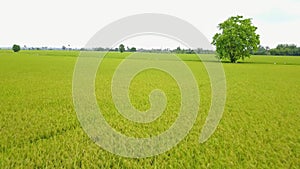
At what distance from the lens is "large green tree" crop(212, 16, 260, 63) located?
130 feet

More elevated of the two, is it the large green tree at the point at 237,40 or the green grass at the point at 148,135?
the large green tree at the point at 237,40

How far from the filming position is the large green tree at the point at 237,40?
39.6 m

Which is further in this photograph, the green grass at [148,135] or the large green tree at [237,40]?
the large green tree at [237,40]

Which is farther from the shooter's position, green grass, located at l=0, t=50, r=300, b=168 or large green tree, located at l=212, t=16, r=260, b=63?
large green tree, located at l=212, t=16, r=260, b=63

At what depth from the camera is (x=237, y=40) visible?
39156mm

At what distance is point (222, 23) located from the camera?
4331 centimetres

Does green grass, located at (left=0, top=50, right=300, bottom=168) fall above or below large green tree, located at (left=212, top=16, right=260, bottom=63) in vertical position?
below

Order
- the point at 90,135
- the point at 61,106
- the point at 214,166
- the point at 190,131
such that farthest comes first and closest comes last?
the point at 61,106
the point at 190,131
the point at 90,135
the point at 214,166

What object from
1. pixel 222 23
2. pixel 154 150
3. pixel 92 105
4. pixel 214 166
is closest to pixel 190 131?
pixel 154 150

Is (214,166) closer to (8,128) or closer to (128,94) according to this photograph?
(8,128)

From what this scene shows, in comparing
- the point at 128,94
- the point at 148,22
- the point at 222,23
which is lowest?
the point at 128,94

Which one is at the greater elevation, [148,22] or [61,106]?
[148,22]

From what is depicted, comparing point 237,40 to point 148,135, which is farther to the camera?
point 237,40

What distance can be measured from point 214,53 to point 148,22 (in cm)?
3858
